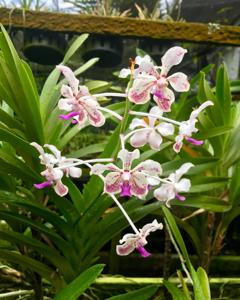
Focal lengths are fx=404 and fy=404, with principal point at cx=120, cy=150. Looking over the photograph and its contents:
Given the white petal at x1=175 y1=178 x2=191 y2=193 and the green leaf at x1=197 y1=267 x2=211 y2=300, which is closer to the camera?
the white petal at x1=175 y1=178 x2=191 y2=193

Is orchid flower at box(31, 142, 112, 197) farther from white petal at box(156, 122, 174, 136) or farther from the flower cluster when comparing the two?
white petal at box(156, 122, 174, 136)

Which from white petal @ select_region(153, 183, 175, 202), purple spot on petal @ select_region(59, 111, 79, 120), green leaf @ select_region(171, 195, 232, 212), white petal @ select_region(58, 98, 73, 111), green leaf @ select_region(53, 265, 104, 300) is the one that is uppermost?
white petal @ select_region(58, 98, 73, 111)

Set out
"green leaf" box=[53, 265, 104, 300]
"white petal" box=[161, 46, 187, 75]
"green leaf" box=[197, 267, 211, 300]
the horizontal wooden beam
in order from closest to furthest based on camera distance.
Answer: "white petal" box=[161, 46, 187, 75] < "green leaf" box=[53, 265, 104, 300] < "green leaf" box=[197, 267, 211, 300] < the horizontal wooden beam

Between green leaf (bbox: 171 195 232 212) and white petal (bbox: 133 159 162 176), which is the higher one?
white petal (bbox: 133 159 162 176)

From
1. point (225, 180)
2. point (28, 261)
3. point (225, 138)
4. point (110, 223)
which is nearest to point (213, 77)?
point (225, 138)

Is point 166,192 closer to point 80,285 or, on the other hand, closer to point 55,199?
point 80,285

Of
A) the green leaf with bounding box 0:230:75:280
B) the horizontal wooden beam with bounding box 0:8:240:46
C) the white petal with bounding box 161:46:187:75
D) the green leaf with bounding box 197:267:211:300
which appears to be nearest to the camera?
the white petal with bounding box 161:46:187:75

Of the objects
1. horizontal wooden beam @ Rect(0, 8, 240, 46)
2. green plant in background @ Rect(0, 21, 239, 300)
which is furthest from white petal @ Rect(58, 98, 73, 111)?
horizontal wooden beam @ Rect(0, 8, 240, 46)
